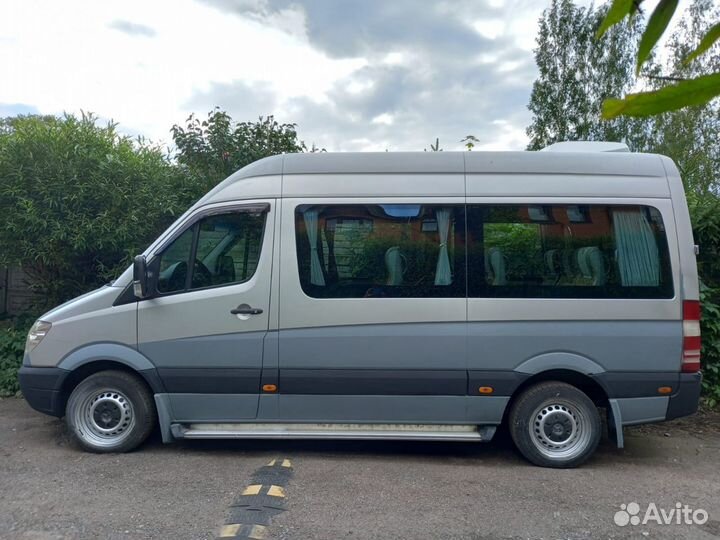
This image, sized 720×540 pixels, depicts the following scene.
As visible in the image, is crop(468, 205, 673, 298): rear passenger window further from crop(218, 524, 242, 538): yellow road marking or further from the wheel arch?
the wheel arch

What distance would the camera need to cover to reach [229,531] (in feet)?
12.0

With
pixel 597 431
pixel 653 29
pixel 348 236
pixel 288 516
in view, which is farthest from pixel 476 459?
pixel 653 29

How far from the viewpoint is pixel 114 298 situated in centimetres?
496

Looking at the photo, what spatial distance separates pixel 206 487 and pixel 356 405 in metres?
1.34

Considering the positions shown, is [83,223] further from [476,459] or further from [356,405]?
[476,459]

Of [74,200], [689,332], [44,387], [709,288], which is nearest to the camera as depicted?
[689,332]

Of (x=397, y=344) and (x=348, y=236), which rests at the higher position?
(x=348, y=236)

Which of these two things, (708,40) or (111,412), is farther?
(111,412)

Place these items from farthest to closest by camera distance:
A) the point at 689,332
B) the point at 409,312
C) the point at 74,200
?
the point at 74,200
the point at 409,312
the point at 689,332

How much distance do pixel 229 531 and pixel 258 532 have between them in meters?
0.19

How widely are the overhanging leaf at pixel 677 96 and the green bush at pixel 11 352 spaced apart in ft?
25.9

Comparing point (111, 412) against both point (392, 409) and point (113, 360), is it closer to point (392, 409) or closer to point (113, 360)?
point (113, 360)

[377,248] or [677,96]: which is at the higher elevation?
[377,248]

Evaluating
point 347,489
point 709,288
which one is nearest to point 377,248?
point 347,489
